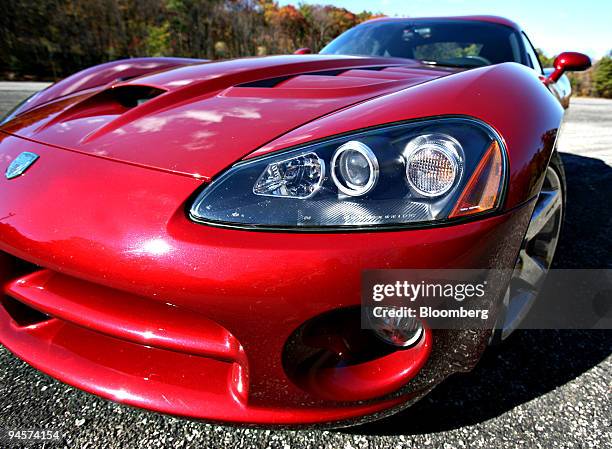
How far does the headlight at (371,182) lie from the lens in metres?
0.88

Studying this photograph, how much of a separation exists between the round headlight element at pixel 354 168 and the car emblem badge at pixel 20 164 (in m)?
0.86

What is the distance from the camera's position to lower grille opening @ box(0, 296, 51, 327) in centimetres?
117

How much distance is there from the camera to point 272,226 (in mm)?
880

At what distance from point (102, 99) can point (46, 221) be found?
770 millimetres

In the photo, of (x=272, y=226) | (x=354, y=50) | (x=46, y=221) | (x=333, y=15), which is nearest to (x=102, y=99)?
(x=46, y=221)

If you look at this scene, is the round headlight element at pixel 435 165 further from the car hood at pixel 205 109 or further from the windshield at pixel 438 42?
the windshield at pixel 438 42

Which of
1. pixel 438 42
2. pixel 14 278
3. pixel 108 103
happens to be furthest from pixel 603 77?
pixel 14 278

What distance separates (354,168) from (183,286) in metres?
0.44

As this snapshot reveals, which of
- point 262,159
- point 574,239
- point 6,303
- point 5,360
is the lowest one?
point 574,239

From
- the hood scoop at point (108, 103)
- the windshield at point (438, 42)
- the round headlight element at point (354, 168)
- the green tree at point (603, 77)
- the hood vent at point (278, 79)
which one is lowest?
the green tree at point (603, 77)

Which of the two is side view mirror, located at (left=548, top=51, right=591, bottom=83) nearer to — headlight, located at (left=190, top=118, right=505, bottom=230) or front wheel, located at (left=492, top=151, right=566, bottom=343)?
front wheel, located at (left=492, top=151, right=566, bottom=343)

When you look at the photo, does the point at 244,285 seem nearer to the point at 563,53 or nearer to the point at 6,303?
the point at 6,303

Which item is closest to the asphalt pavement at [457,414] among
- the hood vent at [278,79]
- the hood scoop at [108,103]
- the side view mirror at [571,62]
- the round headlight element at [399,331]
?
the round headlight element at [399,331]

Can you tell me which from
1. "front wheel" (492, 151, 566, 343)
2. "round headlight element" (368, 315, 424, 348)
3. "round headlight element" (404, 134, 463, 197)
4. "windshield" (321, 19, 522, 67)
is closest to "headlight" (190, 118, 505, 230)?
"round headlight element" (404, 134, 463, 197)
